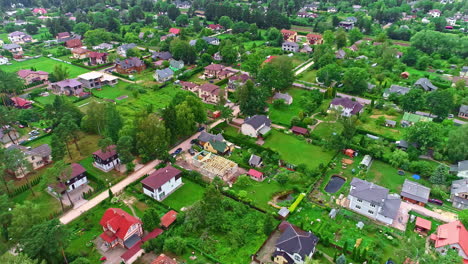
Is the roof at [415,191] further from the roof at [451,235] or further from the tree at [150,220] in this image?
the tree at [150,220]

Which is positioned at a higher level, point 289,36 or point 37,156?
point 289,36

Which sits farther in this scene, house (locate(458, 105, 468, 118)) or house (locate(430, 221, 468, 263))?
house (locate(458, 105, 468, 118))

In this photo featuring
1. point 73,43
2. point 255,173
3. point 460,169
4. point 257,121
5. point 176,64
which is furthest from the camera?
point 73,43

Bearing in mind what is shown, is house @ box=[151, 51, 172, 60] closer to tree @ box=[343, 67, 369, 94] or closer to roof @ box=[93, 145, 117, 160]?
roof @ box=[93, 145, 117, 160]

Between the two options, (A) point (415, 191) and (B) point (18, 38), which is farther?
(B) point (18, 38)

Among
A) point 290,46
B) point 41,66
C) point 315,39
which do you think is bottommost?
point 41,66

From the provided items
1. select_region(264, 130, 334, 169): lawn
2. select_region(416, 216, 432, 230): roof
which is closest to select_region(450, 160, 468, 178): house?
select_region(416, 216, 432, 230): roof

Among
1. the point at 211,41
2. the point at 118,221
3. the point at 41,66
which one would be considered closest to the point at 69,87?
the point at 41,66

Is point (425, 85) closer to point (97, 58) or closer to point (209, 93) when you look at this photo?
point (209, 93)
